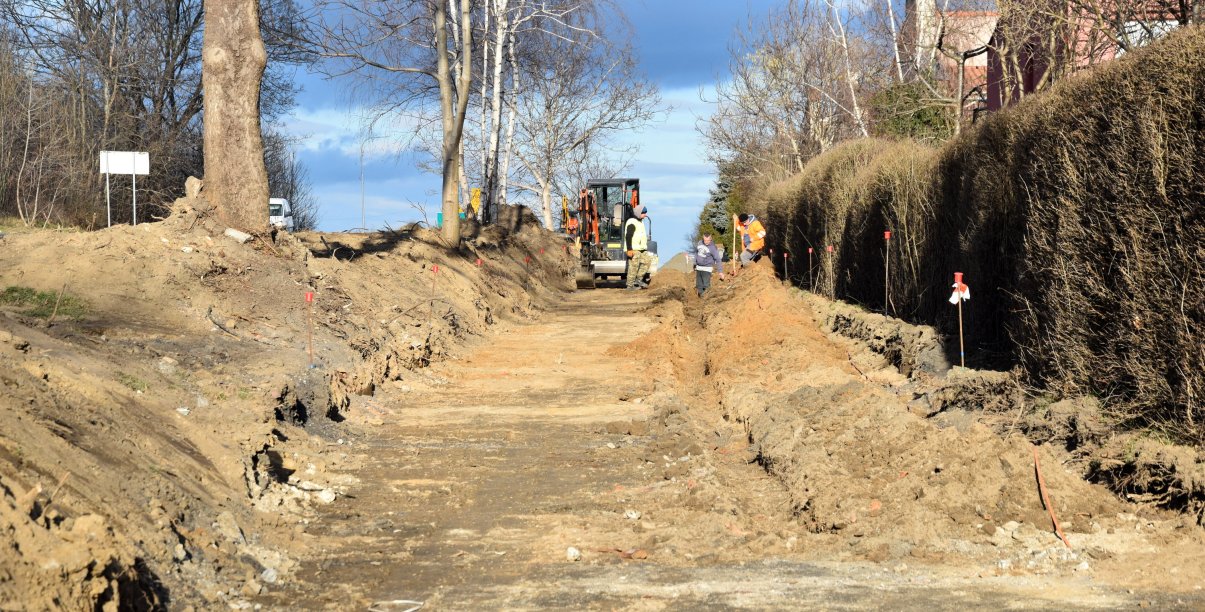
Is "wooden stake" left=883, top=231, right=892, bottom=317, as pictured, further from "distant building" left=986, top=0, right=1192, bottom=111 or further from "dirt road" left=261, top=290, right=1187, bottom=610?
"dirt road" left=261, top=290, right=1187, bottom=610

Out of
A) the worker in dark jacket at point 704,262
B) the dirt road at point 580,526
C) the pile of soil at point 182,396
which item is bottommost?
the dirt road at point 580,526

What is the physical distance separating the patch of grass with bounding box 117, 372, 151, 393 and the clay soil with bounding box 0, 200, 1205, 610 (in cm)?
3

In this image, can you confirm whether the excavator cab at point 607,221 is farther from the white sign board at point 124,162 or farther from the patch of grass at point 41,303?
the patch of grass at point 41,303

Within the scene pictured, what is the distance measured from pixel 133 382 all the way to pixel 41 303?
130 inches

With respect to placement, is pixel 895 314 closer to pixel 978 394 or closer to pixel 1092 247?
pixel 978 394

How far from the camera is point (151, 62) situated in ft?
126

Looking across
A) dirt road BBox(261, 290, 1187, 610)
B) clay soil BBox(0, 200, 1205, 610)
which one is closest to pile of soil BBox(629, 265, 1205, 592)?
clay soil BBox(0, 200, 1205, 610)

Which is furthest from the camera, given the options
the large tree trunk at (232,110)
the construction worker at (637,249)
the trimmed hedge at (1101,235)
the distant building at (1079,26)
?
the construction worker at (637,249)

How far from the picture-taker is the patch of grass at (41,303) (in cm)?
1100

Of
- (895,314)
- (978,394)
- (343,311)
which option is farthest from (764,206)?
(978,394)

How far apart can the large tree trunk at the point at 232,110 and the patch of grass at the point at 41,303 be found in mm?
4159

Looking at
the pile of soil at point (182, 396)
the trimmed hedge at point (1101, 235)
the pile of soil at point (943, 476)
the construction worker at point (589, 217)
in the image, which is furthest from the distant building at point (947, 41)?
the pile of soil at point (182, 396)

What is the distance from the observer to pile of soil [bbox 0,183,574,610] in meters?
5.47

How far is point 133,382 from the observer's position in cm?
873
